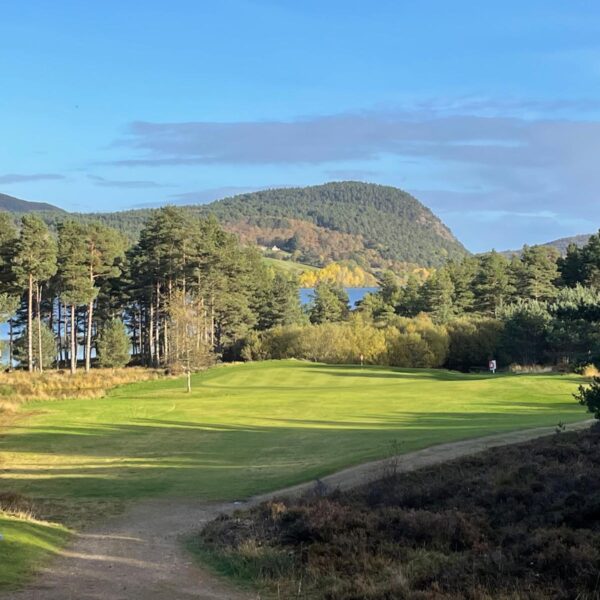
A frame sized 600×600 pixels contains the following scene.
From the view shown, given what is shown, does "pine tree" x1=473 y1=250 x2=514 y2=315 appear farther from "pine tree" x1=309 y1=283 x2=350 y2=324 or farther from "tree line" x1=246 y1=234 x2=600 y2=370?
"pine tree" x1=309 y1=283 x2=350 y2=324

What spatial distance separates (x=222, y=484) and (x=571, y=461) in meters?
7.77

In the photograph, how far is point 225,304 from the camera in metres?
76.5

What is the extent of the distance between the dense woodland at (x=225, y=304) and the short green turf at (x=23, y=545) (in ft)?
96.9

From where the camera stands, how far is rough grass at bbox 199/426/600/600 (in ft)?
24.4

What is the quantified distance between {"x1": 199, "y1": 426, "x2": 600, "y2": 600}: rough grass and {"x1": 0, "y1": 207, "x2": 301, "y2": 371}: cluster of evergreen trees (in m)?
28.6

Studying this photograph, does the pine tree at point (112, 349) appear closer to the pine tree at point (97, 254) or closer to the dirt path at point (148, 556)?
the pine tree at point (97, 254)

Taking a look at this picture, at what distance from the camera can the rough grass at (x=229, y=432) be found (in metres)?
16.4

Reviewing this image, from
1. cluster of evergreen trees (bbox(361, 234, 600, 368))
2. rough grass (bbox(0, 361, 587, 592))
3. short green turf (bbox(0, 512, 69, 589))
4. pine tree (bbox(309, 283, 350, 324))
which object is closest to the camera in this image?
short green turf (bbox(0, 512, 69, 589))

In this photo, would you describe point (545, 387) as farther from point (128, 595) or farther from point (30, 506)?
point (128, 595)

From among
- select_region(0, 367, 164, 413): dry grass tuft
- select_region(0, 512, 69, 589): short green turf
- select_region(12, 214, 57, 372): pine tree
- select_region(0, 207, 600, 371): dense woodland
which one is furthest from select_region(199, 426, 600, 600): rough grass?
select_region(12, 214, 57, 372): pine tree

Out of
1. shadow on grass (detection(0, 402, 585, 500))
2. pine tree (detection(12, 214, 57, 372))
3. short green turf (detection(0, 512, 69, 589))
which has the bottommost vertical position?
shadow on grass (detection(0, 402, 585, 500))

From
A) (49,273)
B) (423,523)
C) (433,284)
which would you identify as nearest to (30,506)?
(423,523)

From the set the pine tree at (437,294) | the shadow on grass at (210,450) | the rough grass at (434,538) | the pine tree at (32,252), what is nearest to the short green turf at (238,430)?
the shadow on grass at (210,450)

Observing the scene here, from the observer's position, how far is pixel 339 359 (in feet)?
218
